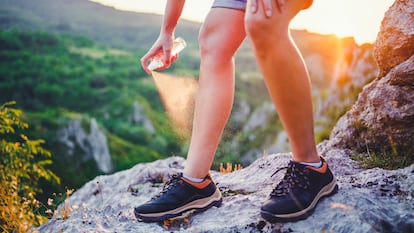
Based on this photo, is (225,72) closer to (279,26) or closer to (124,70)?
(279,26)

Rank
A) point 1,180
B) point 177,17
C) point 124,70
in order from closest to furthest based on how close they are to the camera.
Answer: point 177,17
point 1,180
point 124,70

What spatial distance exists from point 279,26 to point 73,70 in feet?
156

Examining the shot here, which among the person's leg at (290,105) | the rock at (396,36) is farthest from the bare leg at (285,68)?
the rock at (396,36)

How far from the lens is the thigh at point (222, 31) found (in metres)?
2.32

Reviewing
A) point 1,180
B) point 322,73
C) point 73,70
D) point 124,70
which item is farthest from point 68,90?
point 1,180

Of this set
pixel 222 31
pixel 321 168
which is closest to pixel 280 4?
pixel 222 31

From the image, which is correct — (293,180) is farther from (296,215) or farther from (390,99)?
(390,99)

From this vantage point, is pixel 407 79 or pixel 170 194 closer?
pixel 170 194

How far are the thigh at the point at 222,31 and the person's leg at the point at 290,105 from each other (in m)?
0.36

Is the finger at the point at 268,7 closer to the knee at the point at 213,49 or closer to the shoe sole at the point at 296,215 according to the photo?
the knee at the point at 213,49

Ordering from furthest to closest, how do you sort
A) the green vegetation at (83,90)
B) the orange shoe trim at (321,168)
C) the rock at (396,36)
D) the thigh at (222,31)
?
the green vegetation at (83,90) → the rock at (396,36) → the thigh at (222,31) → the orange shoe trim at (321,168)

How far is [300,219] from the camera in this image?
2.06 meters

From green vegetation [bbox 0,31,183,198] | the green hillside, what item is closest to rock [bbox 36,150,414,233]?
the green hillside

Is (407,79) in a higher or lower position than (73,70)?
higher
